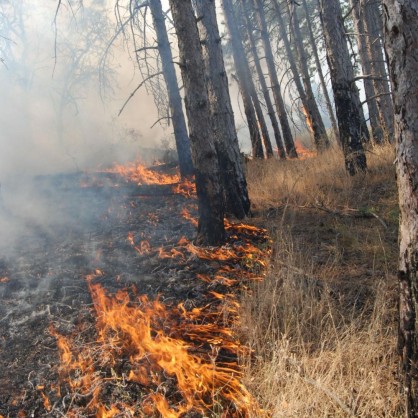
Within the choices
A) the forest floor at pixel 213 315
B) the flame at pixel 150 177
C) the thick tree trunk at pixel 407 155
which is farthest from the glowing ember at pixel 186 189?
the thick tree trunk at pixel 407 155

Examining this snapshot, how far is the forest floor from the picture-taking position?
2.55 metres

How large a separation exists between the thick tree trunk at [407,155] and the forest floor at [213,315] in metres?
0.33

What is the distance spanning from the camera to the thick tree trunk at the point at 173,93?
10.8 m

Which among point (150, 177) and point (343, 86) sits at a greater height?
point (343, 86)

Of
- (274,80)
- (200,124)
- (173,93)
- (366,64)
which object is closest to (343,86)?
(200,124)

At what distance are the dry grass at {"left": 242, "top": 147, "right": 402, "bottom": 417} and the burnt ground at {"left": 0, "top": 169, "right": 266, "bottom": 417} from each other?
79cm

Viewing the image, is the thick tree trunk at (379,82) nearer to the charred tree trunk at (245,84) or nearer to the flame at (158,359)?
the charred tree trunk at (245,84)

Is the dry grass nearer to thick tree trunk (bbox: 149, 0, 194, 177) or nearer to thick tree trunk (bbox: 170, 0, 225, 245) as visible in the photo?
thick tree trunk (bbox: 170, 0, 225, 245)

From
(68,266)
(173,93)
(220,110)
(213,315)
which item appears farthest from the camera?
(173,93)

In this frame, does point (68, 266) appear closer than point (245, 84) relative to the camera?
Yes

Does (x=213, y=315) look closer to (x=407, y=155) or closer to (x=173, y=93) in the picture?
(x=407, y=155)

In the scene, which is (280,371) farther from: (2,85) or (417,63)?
(2,85)

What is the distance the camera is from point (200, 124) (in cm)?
533

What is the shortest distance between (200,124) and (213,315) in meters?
2.80
